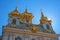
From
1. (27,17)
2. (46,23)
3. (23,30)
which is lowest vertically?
(23,30)

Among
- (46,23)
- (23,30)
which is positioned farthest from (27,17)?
(23,30)

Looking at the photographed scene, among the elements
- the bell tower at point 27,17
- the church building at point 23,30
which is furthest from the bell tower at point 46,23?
the bell tower at point 27,17

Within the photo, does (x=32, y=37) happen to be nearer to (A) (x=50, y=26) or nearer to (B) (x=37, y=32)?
(B) (x=37, y=32)

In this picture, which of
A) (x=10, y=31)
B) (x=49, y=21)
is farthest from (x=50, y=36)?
(x=10, y=31)

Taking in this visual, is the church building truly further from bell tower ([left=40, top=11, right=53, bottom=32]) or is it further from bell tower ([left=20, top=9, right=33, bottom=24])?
bell tower ([left=20, top=9, right=33, bottom=24])

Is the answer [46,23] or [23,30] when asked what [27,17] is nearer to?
[46,23]

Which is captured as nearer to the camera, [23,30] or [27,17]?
[23,30]

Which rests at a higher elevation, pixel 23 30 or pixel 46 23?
pixel 46 23

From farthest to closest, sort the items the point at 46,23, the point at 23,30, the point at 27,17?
1. the point at 27,17
2. the point at 46,23
3. the point at 23,30

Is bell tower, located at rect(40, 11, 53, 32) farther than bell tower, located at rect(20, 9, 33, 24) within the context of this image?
No

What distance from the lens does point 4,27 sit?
90.3 ft

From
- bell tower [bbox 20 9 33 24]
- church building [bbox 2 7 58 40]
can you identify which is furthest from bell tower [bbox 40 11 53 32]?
bell tower [bbox 20 9 33 24]

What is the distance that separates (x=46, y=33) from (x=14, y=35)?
6.95 meters

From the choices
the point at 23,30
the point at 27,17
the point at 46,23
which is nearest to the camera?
the point at 23,30
